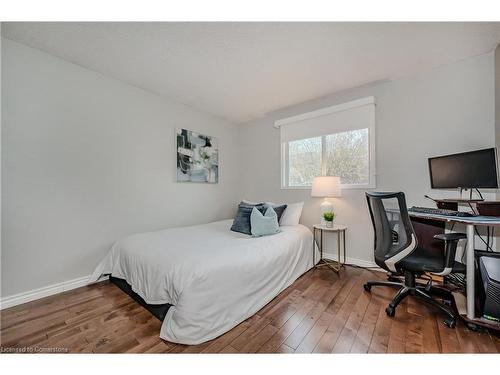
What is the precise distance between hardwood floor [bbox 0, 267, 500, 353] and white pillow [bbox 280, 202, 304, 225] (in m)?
0.98

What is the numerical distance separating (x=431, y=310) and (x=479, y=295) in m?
0.35

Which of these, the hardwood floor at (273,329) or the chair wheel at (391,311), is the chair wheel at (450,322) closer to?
the hardwood floor at (273,329)

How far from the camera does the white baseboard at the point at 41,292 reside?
174cm

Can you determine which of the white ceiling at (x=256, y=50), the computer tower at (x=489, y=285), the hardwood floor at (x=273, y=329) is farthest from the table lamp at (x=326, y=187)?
the computer tower at (x=489, y=285)

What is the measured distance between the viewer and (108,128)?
2342 mm

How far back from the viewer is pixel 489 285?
1404 millimetres

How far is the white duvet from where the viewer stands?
4.32ft

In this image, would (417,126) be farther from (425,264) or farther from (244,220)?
(244,220)

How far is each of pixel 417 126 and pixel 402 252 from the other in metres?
1.58

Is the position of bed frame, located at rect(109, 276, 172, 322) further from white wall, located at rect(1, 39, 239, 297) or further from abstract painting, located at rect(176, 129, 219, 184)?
abstract painting, located at rect(176, 129, 219, 184)

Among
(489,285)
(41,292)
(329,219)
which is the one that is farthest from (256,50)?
(41,292)

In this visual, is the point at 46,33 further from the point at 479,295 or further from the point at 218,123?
the point at 479,295

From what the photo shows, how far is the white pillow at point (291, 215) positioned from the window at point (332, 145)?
0.49 meters
